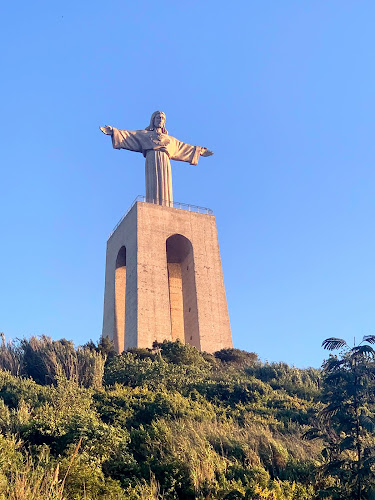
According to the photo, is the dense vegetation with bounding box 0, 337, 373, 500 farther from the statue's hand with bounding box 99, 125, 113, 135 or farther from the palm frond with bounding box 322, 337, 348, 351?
the statue's hand with bounding box 99, 125, 113, 135

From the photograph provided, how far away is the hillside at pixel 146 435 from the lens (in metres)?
8.43

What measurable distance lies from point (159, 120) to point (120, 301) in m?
10.5

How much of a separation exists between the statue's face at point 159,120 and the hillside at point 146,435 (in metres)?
17.0

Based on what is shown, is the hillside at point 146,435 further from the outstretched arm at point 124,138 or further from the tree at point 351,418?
the outstretched arm at point 124,138

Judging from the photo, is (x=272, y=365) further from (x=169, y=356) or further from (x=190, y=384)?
(x=190, y=384)

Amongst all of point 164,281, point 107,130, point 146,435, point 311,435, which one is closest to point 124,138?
point 107,130

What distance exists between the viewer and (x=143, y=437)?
10.7m

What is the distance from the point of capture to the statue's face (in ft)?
105

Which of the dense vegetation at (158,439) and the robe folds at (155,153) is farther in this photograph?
the robe folds at (155,153)

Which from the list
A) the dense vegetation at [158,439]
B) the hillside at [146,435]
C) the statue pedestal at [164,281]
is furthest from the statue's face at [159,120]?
the dense vegetation at [158,439]

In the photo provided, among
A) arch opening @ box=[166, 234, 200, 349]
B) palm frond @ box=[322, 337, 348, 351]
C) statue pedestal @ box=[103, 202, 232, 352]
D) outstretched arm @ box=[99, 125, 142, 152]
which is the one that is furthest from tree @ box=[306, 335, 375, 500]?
outstretched arm @ box=[99, 125, 142, 152]

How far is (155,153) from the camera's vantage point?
30969 mm

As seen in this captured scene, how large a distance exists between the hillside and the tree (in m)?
0.62

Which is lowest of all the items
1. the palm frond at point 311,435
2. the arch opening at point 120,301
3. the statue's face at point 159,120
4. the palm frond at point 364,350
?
the palm frond at point 311,435
